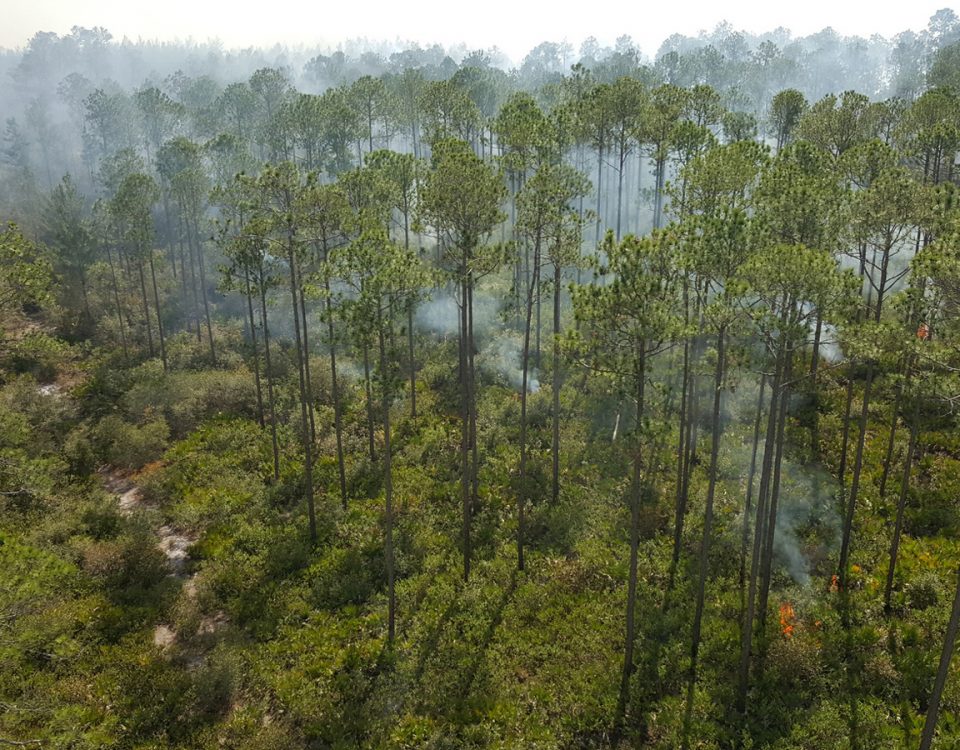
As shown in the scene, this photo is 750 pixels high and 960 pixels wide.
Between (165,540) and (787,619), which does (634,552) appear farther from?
(165,540)

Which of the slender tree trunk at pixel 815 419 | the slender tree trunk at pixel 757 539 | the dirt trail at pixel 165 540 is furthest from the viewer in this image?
the slender tree trunk at pixel 815 419

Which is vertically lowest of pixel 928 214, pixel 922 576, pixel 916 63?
pixel 922 576

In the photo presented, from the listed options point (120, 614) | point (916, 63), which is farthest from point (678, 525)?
point (916, 63)

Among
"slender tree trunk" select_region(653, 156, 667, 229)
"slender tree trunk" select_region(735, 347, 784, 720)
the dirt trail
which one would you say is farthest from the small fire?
the dirt trail

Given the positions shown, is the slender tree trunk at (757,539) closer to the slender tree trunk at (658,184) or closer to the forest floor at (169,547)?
the slender tree trunk at (658,184)

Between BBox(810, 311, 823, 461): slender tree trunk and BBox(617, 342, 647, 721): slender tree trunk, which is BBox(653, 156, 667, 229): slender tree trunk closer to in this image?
BBox(810, 311, 823, 461): slender tree trunk

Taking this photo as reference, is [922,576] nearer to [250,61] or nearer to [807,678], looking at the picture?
[807,678]

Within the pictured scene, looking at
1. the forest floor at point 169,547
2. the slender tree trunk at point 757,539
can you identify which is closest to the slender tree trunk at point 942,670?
the slender tree trunk at point 757,539

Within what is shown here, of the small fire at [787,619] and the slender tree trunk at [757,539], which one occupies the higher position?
the slender tree trunk at [757,539]

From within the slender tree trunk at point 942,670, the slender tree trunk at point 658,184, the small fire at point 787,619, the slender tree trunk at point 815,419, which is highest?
the slender tree trunk at point 658,184
